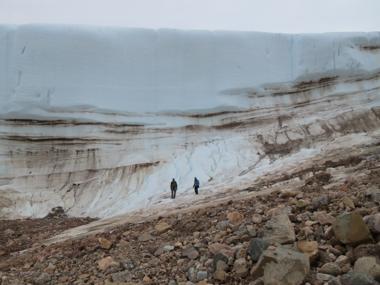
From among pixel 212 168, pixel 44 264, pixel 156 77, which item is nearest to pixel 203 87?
pixel 156 77

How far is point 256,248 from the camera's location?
5.63 meters

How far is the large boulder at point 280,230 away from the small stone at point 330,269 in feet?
2.43

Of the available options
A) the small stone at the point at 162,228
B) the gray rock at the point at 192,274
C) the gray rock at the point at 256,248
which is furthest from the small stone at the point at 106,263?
the gray rock at the point at 256,248

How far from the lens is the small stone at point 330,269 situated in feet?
16.3

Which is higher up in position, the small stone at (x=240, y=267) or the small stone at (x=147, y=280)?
the small stone at (x=240, y=267)

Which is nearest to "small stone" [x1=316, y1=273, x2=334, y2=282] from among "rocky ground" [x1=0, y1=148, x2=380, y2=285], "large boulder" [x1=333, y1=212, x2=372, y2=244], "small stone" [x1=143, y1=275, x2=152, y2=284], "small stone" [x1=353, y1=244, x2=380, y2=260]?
"rocky ground" [x1=0, y1=148, x2=380, y2=285]

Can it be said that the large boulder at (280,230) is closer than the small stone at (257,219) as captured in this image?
Yes

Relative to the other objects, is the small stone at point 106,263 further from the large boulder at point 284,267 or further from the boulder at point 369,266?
the boulder at point 369,266

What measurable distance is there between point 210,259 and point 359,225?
1.76m

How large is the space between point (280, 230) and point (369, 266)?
1385 millimetres

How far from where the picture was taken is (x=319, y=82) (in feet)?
73.7

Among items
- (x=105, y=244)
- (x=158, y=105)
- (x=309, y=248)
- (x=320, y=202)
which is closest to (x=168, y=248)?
(x=105, y=244)

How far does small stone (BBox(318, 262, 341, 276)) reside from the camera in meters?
4.96

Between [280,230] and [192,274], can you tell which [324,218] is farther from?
[192,274]
